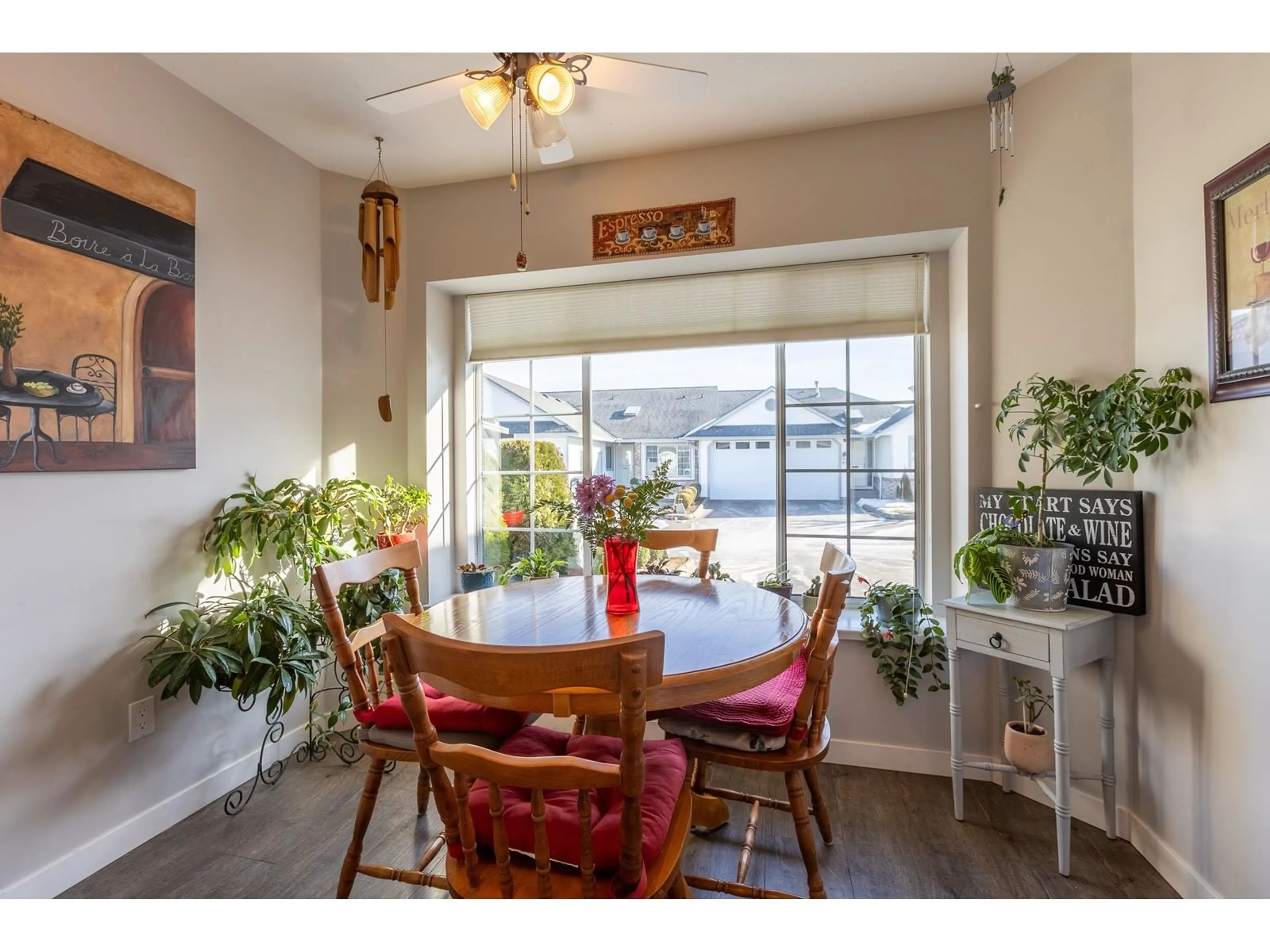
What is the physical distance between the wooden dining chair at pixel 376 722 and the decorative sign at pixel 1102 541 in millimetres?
1854

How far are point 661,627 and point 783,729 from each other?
1.33 feet

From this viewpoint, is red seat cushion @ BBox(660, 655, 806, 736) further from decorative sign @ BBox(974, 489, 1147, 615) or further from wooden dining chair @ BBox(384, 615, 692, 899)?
decorative sign @ BBox(974, 489, 1147, 615)

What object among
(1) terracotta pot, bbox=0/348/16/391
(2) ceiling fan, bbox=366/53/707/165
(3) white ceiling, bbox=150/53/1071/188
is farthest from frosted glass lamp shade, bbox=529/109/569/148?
(1) terracotta pot, bbox=0/348/16/391

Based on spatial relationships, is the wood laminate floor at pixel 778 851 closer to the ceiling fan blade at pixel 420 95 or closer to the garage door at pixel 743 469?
the garage door at pixel 743 469

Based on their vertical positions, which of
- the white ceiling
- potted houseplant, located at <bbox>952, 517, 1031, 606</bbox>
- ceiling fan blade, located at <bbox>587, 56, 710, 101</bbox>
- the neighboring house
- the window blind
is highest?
the white ceiling

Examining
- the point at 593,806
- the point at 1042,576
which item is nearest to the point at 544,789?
the point at 593,806

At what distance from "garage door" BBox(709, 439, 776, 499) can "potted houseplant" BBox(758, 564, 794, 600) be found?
1.14ft

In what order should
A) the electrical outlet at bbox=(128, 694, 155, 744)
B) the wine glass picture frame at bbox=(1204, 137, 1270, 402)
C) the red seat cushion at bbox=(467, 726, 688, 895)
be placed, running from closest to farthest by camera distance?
the red seat cushion at bbox=(467, 726, 688, 895)
the wine glass picture frame at bbox=(1204, 137, 1270, 402)
the electrical outlet at bbox=(128, 694, 155, 744)

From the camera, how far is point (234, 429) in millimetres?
2246

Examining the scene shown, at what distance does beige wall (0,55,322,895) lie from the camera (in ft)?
5.30

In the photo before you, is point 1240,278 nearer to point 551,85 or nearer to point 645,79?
point 645,79

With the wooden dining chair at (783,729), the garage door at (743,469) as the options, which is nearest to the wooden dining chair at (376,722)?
the wooden dining chair at (783,729)

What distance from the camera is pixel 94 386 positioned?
1.76m
